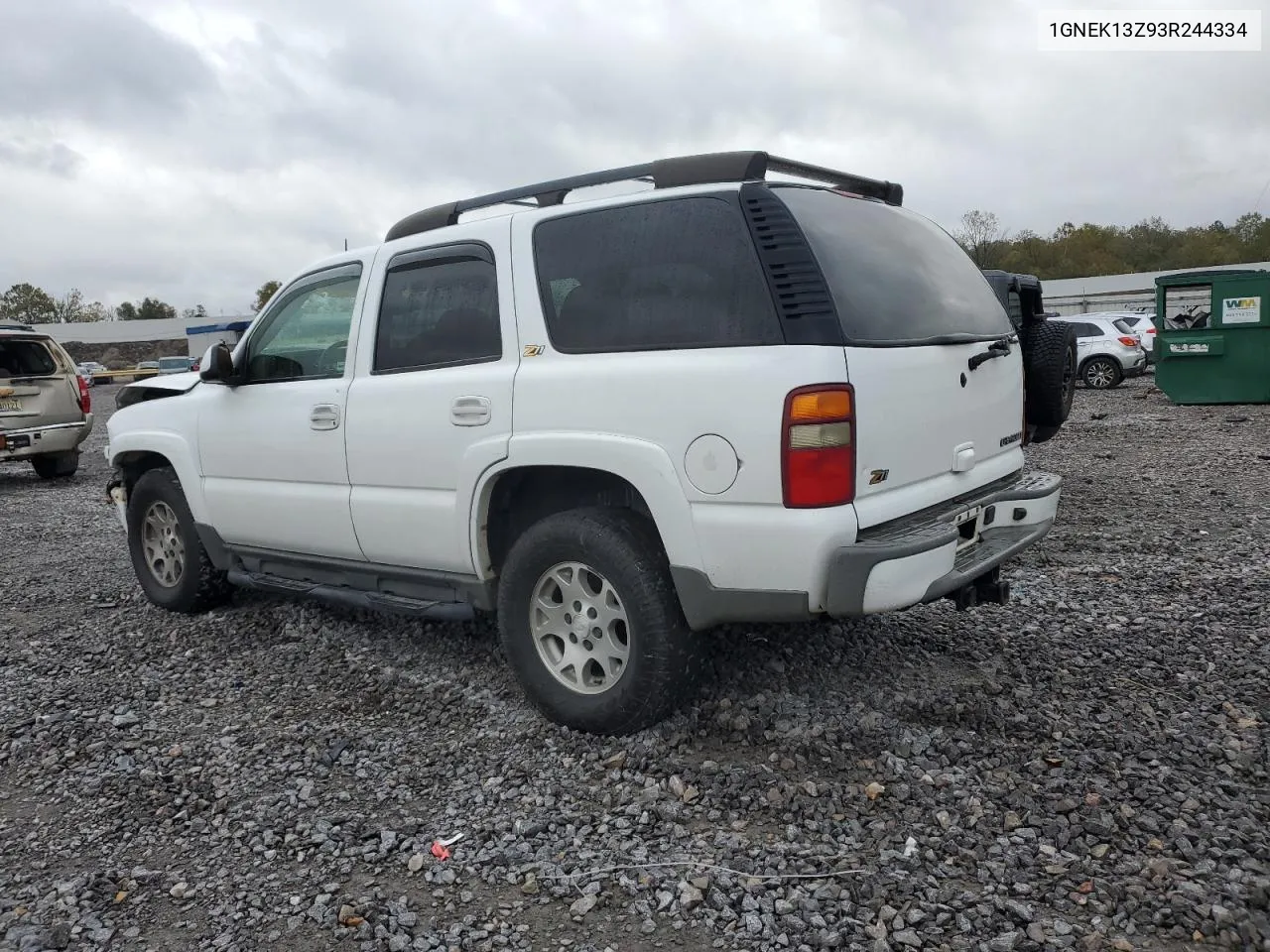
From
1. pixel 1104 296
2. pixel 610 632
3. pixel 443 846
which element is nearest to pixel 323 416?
pixel 610 632

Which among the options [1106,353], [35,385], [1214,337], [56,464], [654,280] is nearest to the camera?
[654,280]

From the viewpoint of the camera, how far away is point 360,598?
458cm

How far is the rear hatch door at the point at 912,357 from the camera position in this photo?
10.8ft

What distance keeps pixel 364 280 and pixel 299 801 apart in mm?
2305

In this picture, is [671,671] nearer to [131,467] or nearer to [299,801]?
[299,801]

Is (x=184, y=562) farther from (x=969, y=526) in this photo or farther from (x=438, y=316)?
(x=969, y=526)

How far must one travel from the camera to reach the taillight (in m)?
3.11

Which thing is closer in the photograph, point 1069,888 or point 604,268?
point 1069,888

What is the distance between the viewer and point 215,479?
5230mm

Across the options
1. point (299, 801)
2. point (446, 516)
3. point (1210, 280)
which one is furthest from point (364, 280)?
point (1210, 280)

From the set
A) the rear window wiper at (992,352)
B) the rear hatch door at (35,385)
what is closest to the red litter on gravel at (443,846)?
the rear window wiper at (992,352)

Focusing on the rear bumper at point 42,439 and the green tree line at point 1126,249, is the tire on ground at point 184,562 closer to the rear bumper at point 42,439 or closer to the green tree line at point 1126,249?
the rear bumper at point 42,439

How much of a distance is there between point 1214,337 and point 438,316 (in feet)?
49.2

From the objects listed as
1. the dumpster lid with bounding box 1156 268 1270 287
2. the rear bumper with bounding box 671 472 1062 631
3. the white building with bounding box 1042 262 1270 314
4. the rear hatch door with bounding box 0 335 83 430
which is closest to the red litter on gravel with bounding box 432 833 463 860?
the rear bumper with bounding box 671 472 1062 631
